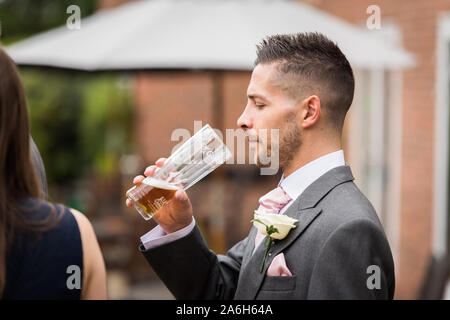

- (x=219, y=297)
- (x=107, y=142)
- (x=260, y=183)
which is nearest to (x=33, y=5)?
(x=107, y=142)

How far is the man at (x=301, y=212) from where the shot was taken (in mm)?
1582

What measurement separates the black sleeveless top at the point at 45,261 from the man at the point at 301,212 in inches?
13.9

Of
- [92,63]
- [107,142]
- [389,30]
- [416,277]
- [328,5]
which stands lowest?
[416,277]

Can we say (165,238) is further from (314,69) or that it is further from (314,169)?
(314,69)

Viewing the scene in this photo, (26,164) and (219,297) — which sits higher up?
(26,164)

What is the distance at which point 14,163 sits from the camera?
1.53 meters

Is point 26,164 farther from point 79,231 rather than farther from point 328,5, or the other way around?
point 328,5

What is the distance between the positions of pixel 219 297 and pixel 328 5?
19.1 ft

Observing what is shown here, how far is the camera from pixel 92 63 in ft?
13.7

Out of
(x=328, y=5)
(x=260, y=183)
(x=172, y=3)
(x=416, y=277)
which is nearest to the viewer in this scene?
A: (x=172, y=3)

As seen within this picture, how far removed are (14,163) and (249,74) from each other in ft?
12.0

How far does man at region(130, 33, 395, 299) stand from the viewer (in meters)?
1.58

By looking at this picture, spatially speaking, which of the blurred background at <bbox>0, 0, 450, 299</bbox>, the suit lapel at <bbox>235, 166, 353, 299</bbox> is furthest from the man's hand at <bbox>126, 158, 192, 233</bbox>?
the blurred background at <bbox>0, 0, 450, 299</bbox>

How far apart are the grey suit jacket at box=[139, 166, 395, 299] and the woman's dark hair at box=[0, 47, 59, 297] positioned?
533 mm
